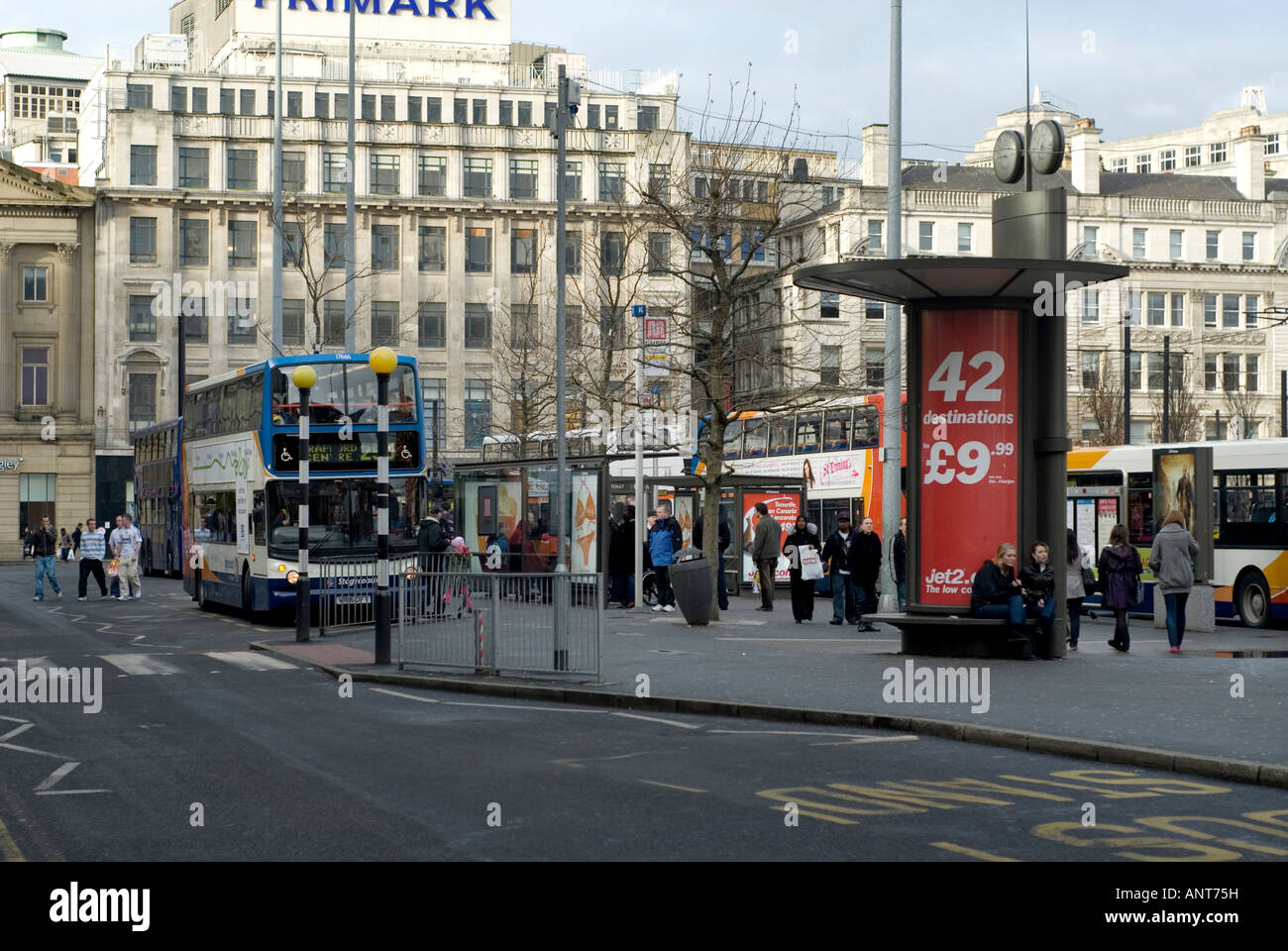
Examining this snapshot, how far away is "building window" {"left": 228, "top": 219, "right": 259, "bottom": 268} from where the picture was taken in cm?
7844

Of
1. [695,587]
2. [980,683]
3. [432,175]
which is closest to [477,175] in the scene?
[432,175]

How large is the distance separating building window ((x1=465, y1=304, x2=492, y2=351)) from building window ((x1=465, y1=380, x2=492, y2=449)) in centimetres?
185

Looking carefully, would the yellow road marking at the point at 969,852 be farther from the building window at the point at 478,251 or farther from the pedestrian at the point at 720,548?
the building window at the point at 478,251

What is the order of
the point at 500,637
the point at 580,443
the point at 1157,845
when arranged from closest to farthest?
the point at 1157,845 < the point at 500,637 < the point at 580,443

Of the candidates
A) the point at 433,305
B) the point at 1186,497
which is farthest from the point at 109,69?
the point at 1186,497

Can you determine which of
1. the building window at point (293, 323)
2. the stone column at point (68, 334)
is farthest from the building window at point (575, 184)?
the stone column at point (68, 334)

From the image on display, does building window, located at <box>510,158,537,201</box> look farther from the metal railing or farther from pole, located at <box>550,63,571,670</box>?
the metal railing

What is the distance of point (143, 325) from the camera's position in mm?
77250

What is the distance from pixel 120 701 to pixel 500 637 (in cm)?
388

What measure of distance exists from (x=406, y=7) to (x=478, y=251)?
1268 cm

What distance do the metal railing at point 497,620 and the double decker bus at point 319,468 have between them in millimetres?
7118

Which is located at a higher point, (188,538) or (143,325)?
(143,325)

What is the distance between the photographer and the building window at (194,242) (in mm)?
78000
